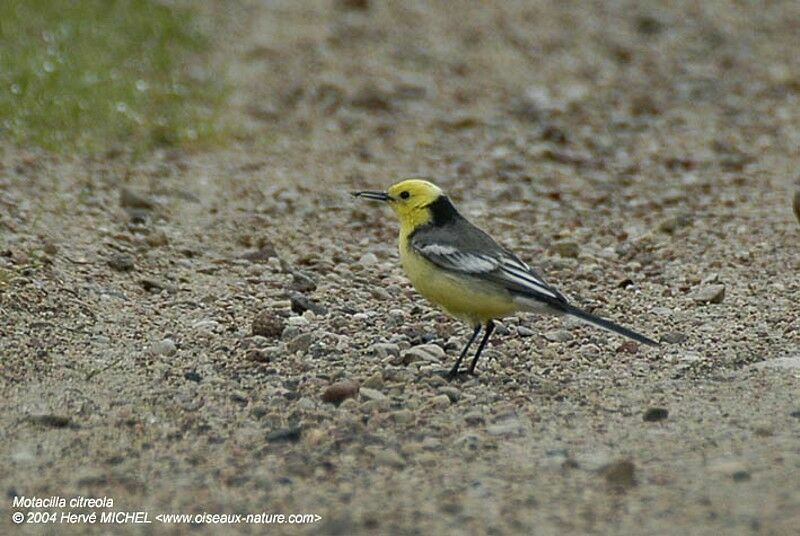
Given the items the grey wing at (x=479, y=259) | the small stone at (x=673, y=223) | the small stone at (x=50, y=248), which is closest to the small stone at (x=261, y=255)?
the small stone at (x=50, y=248)

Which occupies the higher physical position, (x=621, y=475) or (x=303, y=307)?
(x=621, y=475)

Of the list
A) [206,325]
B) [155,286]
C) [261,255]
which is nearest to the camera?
[206,325]

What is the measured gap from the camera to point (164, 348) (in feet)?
23.1

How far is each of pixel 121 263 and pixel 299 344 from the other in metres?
1.75

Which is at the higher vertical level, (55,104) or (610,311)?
(55,104)

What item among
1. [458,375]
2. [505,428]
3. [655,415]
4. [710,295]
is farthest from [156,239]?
[655,415]

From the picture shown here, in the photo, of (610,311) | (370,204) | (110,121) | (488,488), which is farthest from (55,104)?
(488,488)

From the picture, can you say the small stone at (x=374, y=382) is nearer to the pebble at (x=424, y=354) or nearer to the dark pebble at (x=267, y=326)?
the pebble at (x=424, y=354)

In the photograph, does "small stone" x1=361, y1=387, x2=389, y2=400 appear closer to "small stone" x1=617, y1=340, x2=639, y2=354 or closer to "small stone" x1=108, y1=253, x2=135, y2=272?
"small stone" x1=617, y1=340, x2=639, y2=354

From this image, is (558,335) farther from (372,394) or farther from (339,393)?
(339,393)

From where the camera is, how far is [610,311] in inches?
315

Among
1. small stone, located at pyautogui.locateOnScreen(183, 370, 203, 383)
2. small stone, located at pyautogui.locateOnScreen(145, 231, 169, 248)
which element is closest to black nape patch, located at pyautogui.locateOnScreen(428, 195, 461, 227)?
small stone, located at pyautogui.locateOnScreen(183, 370, 203, 383)

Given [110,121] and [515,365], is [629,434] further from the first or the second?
[110,121]

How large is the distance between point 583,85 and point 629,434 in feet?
26.6
